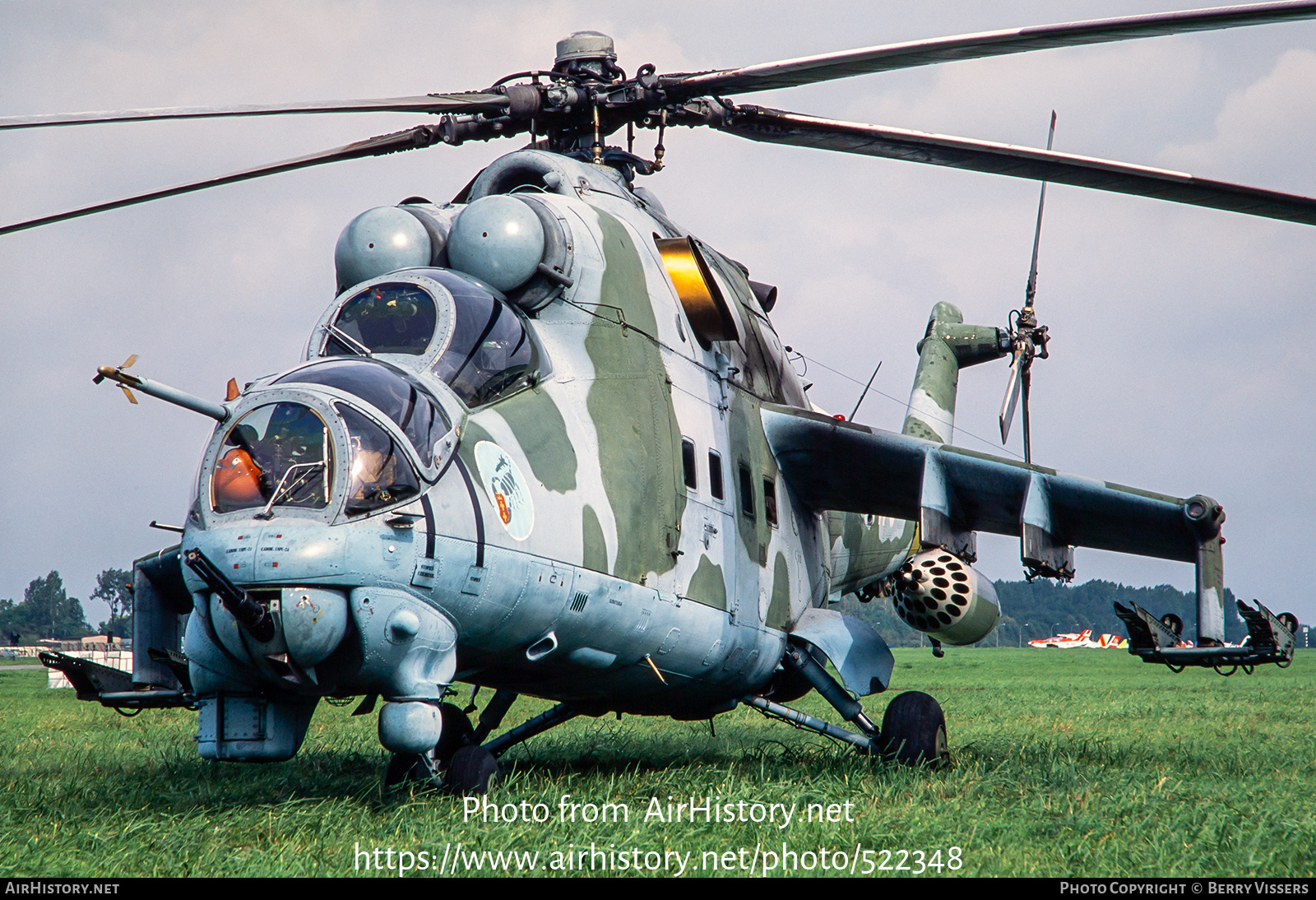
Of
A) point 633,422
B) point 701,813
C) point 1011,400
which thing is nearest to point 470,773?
point 701,813

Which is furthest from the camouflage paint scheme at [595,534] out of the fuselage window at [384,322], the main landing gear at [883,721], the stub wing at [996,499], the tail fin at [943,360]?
the tail fin at [943,360]

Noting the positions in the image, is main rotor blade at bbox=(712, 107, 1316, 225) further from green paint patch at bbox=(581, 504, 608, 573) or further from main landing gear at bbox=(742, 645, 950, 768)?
main landing gear at bbox=(742, 645, 950, 768)

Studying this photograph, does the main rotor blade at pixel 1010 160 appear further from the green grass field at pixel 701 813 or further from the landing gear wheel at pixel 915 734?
the landing gear wheel at pixel 915 734

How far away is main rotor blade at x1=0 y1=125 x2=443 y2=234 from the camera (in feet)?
28.0

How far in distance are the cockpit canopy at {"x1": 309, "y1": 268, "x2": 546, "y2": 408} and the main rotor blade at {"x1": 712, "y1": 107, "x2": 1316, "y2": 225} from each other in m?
2.86

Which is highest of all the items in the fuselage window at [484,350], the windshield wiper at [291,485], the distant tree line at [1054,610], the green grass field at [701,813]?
the fuselage window at [484,350]

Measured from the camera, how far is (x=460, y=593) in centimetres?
668

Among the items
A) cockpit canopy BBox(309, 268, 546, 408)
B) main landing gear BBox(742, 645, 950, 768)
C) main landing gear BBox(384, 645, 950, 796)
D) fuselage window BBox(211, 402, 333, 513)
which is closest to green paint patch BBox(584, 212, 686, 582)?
cockpit canopy BBox(309, 268, 546, 408)

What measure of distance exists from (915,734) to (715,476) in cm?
262

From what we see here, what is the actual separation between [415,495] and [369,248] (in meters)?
2.51

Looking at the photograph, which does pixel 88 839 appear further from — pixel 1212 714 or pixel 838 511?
pixel 1212 714

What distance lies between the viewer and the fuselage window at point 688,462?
8867 mm

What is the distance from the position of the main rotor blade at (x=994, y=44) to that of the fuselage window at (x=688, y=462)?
2.69m

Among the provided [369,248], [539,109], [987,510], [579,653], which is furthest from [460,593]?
[987,510]
